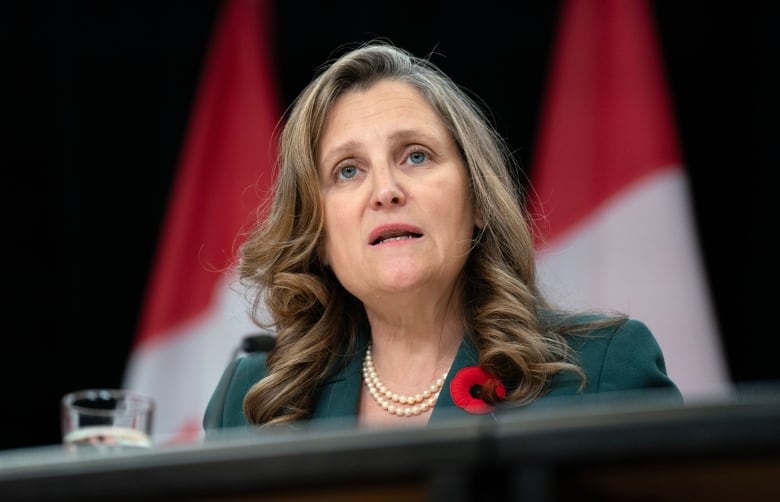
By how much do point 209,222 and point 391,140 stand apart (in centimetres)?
209

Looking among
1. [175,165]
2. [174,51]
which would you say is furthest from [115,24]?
[175,165]

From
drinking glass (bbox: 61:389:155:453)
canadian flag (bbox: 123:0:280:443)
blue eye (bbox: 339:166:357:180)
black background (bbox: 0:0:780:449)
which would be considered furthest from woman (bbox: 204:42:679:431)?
canadian flag (bbox: 123:0:280:443)

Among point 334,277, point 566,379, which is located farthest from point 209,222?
point 566,379

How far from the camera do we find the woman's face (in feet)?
7.38

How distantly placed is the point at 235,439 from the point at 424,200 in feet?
4.64

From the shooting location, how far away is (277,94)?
4391 mm

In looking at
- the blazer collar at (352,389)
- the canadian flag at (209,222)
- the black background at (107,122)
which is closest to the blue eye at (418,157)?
the blazer collar at (352,389)

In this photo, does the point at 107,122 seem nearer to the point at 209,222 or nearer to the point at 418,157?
the point at 209,222

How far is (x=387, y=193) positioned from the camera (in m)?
2.25

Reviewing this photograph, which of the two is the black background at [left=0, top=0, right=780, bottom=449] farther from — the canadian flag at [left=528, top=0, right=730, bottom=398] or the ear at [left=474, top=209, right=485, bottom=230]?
the ear at [left=474, top=209, right=485, bottom=230]

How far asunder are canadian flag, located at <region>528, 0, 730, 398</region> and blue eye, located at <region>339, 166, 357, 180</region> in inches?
54.8

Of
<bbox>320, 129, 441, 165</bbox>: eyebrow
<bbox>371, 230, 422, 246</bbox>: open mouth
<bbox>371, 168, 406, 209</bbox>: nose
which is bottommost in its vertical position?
<bbox>371, 230, 422, 246</bbox>: open mouth

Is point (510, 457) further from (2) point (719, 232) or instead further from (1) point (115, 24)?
(1) point (115, 24)

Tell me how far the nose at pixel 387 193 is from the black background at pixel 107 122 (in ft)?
5.59
